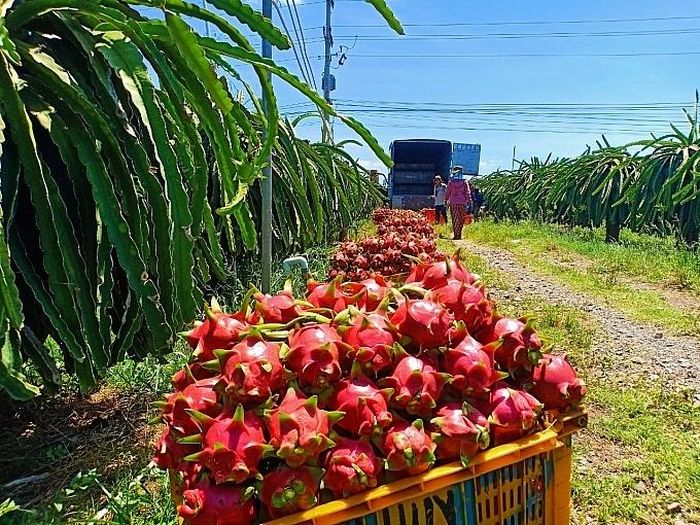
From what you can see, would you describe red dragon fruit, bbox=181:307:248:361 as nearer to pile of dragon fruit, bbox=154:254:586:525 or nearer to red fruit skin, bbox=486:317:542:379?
pile of dragon fruit, bbox=154:254:586:525

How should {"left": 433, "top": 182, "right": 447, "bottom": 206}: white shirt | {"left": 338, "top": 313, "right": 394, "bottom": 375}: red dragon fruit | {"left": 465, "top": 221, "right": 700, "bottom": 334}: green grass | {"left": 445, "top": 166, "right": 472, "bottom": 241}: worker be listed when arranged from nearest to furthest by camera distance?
{"left": 338, "top": 313, "right": 394, "bottom": 375}: red dragon fruit < {"left": 465, "top": 221, "right": 700, "bottom": 334}: green grass < {"left": 445, "top": 166, "right": 472, "bottom": 241}: worker < {"left": 433, "top": 182, "right": 447, "bottom": 206}: white shirt

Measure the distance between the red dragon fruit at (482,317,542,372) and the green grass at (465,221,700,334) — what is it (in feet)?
13.8

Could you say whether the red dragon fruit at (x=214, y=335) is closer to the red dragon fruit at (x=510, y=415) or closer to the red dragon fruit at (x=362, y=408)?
the red dragon fruit at (x=362, y=408)

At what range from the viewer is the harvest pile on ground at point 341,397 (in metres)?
1.34

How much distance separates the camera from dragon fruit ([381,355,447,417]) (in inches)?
59.2

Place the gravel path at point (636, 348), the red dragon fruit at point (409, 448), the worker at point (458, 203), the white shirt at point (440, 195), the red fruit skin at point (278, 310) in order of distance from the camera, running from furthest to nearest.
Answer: the white shirt at point (440, 195), the worker at point (458, 203), the gravel path at point (636, 348), the red fruit skin at point (278, 310), the red dragon fruit at point (409, 448)

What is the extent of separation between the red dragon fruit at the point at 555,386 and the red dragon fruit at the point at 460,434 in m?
0.27

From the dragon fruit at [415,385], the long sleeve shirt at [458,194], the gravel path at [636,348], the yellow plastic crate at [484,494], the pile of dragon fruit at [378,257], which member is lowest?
the long sleeve shirt at [458,194]

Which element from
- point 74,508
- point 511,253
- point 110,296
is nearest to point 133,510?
point 74,508

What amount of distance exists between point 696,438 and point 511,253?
796 centimetres

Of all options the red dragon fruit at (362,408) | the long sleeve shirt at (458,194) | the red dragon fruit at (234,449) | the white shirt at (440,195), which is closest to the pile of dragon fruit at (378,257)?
the red dragon fruit at (362,408)

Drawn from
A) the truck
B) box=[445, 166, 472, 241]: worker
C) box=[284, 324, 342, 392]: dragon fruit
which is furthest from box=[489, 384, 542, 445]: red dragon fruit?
the truck

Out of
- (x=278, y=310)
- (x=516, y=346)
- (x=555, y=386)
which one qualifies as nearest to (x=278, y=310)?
(x=278, y=310)

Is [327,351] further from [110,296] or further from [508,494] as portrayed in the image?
[110,296]
